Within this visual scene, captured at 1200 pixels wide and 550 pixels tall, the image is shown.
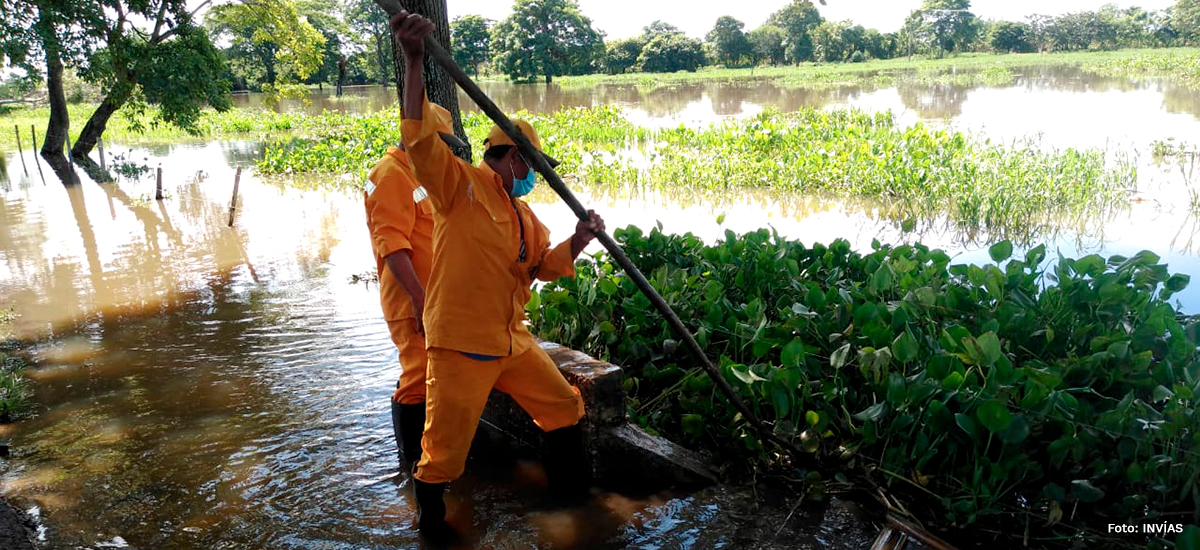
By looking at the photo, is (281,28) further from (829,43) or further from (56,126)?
(829,43)

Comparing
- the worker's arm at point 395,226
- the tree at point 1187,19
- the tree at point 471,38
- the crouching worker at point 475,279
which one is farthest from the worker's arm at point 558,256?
the tree at point 471,38

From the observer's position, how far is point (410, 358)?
10.9ft

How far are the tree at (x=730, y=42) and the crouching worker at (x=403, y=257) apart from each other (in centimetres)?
5904

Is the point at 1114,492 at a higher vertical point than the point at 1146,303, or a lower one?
lower

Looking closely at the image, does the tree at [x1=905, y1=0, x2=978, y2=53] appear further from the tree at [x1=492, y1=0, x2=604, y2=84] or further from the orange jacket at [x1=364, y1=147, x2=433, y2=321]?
the orange jacket at [x1=364, y1=147, x2=433, y2=321]

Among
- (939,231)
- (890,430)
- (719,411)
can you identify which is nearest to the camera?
(890,430)

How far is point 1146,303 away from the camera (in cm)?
377

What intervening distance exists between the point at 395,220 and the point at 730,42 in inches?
2359

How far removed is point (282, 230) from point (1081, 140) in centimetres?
1380

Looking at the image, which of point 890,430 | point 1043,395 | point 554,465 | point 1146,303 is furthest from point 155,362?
point 1146,303

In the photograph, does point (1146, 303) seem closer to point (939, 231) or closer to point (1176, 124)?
point (939, 231)

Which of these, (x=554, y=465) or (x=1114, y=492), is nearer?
(x=1114, y=492)

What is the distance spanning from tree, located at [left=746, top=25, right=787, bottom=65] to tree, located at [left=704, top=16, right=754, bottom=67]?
0.56 m

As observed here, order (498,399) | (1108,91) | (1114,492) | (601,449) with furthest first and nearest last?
(1108,91) → (498,399) → (601,449) → (1114,492)
